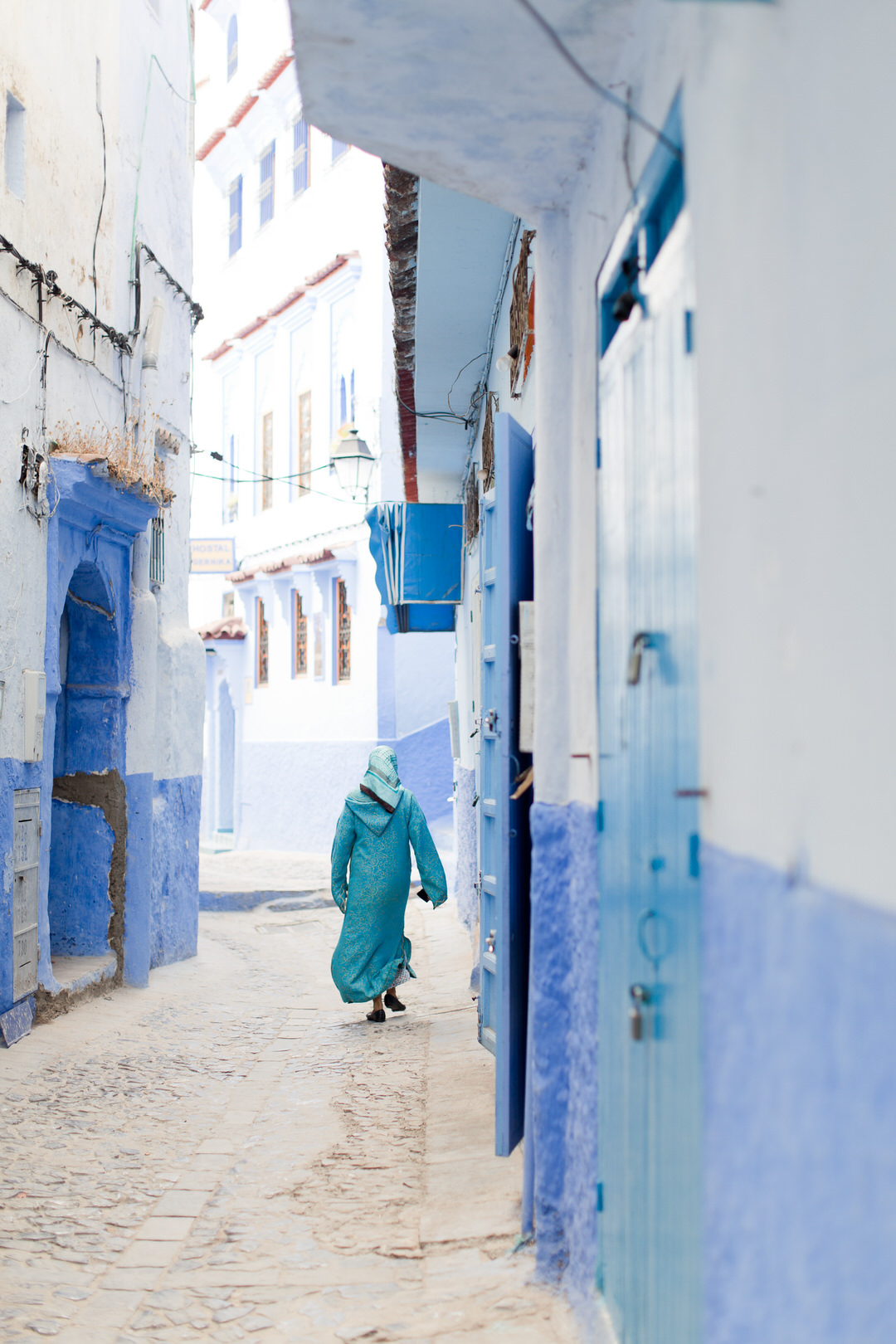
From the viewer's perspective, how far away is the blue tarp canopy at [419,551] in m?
10.1

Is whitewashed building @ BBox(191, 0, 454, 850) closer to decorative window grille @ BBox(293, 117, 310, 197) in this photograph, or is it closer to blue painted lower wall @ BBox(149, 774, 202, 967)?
decorative window grille @ BBox(293, 117, 310, 197)

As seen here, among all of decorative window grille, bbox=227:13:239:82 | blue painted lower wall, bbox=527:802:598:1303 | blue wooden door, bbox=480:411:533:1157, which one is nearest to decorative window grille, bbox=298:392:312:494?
decorative window grille, bbox=227:13:239:82

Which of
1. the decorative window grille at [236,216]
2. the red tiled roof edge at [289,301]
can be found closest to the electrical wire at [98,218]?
the red tiled roof edge at [289,301]

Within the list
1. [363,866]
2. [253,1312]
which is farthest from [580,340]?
[363,866]

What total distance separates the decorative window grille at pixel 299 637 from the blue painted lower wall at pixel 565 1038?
1651 cm

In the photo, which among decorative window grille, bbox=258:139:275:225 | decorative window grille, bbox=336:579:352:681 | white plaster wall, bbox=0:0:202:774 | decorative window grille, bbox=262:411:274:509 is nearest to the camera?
white plaster wall, bbox=0:0:202:774

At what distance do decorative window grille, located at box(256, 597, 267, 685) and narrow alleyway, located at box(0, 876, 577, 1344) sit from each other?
13511mm

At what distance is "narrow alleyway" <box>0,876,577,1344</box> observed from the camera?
326 cm

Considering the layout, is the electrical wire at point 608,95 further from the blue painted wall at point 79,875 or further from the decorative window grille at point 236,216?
the decorative window grille at point 236,216

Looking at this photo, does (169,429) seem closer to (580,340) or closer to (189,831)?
(189,831)

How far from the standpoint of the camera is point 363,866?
7.01m

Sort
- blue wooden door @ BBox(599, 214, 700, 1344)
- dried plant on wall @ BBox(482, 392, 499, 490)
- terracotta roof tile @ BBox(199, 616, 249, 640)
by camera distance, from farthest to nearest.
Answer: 1. terracotta roof tile @ BBox(199, 616, 249, 640)
2. dried plant on wall @ BBox(482, 392, 499, 490)
3. blue wooden door @ BBox(599, 214, 700, 1344)

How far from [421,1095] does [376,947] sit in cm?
169

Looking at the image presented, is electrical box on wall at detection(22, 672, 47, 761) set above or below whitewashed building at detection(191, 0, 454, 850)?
below
